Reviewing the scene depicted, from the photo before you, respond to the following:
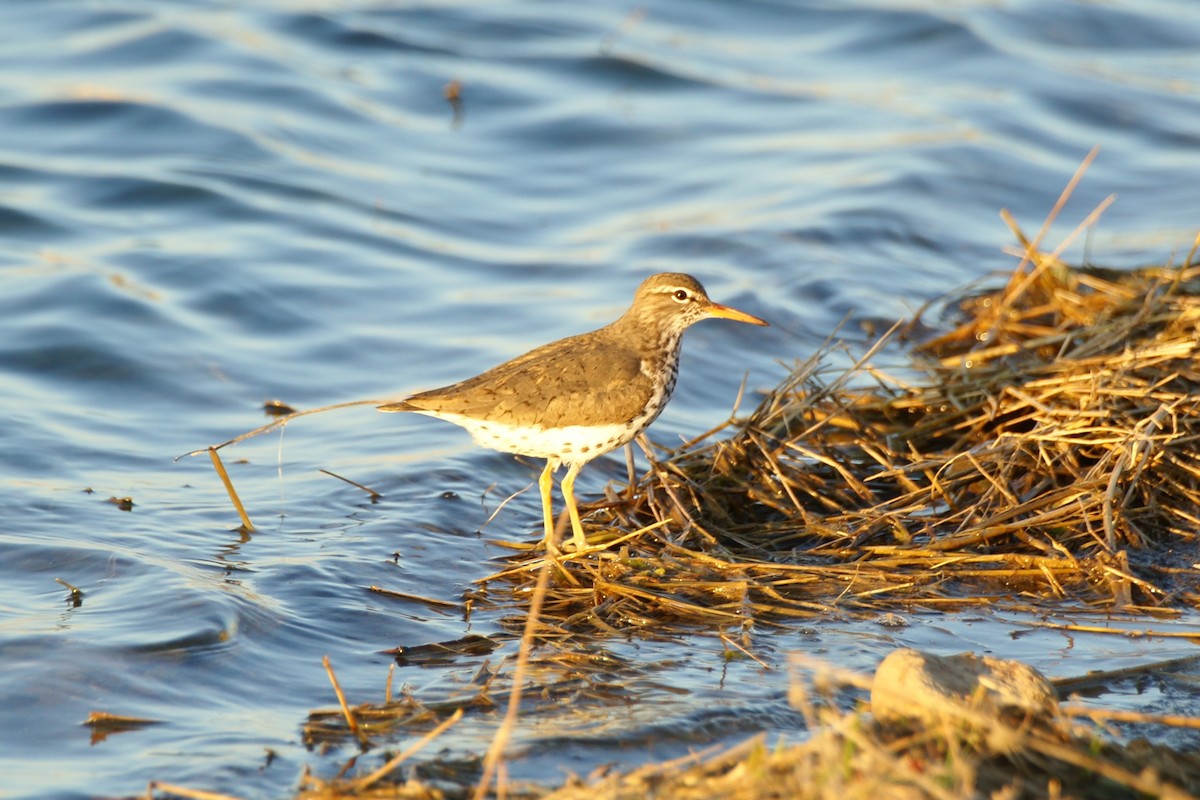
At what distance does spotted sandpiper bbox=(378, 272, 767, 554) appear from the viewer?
22.1 feet

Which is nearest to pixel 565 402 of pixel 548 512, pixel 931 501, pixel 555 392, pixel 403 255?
pixel 555 392

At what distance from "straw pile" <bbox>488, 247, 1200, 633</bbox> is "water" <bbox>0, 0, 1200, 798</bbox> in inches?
16.1

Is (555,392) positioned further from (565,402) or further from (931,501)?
(931,501)

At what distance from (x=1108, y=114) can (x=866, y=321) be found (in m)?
6.98

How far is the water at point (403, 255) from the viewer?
18.8ft

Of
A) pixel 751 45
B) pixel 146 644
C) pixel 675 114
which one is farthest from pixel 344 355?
pixel 751 45

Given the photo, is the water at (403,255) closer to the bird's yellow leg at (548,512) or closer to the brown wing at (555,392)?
the bird's yellow leg at (548,512)

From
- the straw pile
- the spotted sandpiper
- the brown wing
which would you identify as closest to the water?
the straw pile

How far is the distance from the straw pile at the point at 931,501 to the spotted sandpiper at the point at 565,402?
42cm

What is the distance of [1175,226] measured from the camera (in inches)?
526

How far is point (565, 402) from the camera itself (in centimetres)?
675

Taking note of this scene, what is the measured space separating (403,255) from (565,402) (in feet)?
19.3

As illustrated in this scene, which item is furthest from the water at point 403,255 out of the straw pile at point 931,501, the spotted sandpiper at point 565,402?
the spotted sandpiper at point 565,402

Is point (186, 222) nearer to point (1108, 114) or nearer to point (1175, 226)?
A: point (1175, 226)
